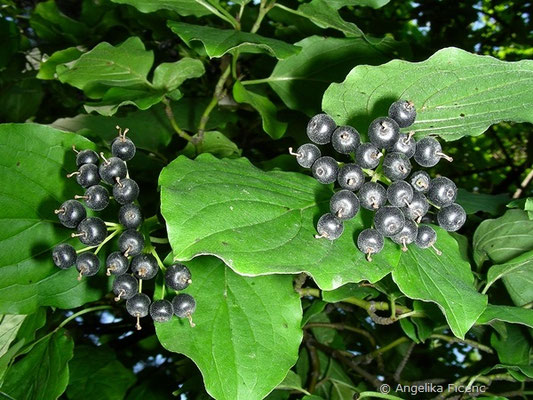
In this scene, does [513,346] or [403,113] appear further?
[513,346]

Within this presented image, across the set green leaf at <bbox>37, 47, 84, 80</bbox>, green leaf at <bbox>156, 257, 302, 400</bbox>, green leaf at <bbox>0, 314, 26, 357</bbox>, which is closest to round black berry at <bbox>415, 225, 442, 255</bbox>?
green leaf at <bbox>156, 257, 302, 400</bbox>

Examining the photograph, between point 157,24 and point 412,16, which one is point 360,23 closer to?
point 157,24

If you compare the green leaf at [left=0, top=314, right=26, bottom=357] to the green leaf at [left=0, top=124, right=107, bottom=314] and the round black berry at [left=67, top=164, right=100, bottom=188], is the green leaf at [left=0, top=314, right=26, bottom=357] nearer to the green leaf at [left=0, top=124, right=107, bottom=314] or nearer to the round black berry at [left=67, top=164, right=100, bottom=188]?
the green leaf at [left=0, top=124, right=107, bottom=314]

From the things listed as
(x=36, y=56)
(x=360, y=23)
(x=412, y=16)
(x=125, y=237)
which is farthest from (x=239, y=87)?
(x=412, y=16)

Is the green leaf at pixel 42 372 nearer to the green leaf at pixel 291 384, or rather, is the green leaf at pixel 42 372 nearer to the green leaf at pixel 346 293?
the green leaf at pixel 291 384

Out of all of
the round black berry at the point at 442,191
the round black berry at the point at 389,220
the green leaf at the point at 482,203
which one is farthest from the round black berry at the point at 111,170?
the green leaf at the point at 482,203

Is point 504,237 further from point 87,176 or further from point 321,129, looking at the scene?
point 87,176

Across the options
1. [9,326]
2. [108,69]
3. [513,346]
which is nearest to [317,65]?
[108,69]
